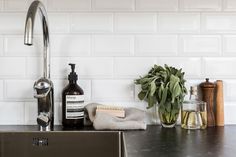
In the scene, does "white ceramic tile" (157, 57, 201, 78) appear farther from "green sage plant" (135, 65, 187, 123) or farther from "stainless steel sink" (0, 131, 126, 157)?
"stainless steel sink" (0, 131, 126, 157)

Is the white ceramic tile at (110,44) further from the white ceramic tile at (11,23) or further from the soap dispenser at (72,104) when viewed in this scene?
the white ceramic tile at (11,23)

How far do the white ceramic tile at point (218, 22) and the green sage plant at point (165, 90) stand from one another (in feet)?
0.71

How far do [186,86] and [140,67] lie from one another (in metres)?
0.19

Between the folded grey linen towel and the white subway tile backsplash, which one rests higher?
the white subway tile backsplash

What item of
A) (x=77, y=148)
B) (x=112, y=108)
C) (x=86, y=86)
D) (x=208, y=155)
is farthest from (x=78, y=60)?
(x=208, y=155)

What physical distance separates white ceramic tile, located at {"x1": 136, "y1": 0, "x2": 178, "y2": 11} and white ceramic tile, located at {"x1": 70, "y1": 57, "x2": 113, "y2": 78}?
236mm

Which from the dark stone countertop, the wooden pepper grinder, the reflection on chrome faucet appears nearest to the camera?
the dark stone countertop

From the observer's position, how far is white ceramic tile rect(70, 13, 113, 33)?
51.8 inches

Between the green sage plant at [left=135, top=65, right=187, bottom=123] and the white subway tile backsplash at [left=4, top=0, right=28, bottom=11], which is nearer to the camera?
the green sage plant at [left=135, top=65, right=187, bottom=123]

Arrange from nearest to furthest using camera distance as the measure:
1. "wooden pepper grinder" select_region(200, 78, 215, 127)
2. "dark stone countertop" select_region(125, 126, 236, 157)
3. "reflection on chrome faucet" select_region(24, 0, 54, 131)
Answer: "dark stone countertop" select_region(125, 126, 236, 157), "reflection on chrome faucet" select_region(24, 0, 54, 131), "wooden pepper grinder" select_region(200, 78, 215, 127)

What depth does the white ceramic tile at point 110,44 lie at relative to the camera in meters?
1.32

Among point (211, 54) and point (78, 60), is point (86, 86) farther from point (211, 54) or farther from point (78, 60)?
point (211, 54)

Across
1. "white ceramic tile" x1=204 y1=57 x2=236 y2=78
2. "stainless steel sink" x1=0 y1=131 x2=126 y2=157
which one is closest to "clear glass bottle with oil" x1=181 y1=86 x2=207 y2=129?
"white ceramic tile" x1=204 y1=57 x2=236 y2=78

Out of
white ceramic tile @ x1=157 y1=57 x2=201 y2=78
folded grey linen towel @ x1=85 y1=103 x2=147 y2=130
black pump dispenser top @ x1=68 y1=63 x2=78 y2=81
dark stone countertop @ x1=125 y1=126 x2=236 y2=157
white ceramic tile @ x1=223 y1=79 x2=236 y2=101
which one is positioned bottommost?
dark stone countertop @ x1=125 y1=126 x2=236 y2=157
